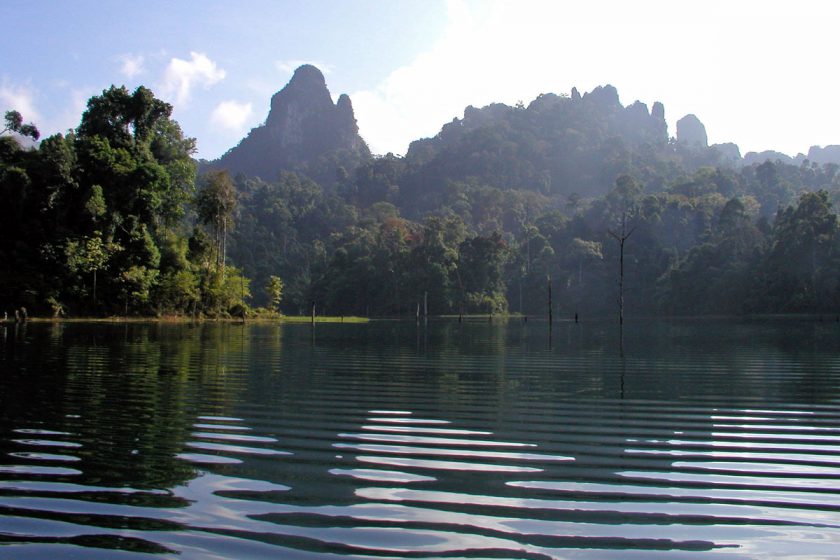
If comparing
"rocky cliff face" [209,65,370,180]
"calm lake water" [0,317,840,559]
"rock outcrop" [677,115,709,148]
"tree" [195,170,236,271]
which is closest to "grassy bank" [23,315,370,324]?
"tree" [195,170,236,271]

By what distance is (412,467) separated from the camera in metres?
6.77

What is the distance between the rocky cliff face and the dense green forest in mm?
11637

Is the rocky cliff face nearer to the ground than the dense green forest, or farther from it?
farther from it

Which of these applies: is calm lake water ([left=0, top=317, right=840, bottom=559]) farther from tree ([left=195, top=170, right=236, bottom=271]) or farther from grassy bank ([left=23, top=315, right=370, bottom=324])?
tree ([left=195, top=170, right=236, bottom=271])

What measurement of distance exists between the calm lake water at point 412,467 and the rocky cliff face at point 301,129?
16989 cm

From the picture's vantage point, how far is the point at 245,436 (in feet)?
26.9

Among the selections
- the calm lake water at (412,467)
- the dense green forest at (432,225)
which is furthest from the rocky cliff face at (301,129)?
the calm lake water at (412,467)

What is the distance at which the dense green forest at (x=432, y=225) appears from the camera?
48281 mm

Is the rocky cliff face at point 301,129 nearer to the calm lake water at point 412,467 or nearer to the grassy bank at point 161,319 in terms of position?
the grassy bank at point 161,319

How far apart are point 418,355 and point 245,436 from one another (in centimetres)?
1393

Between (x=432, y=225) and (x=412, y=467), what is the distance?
286ft

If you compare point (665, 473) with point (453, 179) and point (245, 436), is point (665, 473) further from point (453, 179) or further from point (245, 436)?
point (453, 179)

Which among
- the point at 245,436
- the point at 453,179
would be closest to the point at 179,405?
the point at 245,436

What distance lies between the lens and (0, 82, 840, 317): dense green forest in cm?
4828
